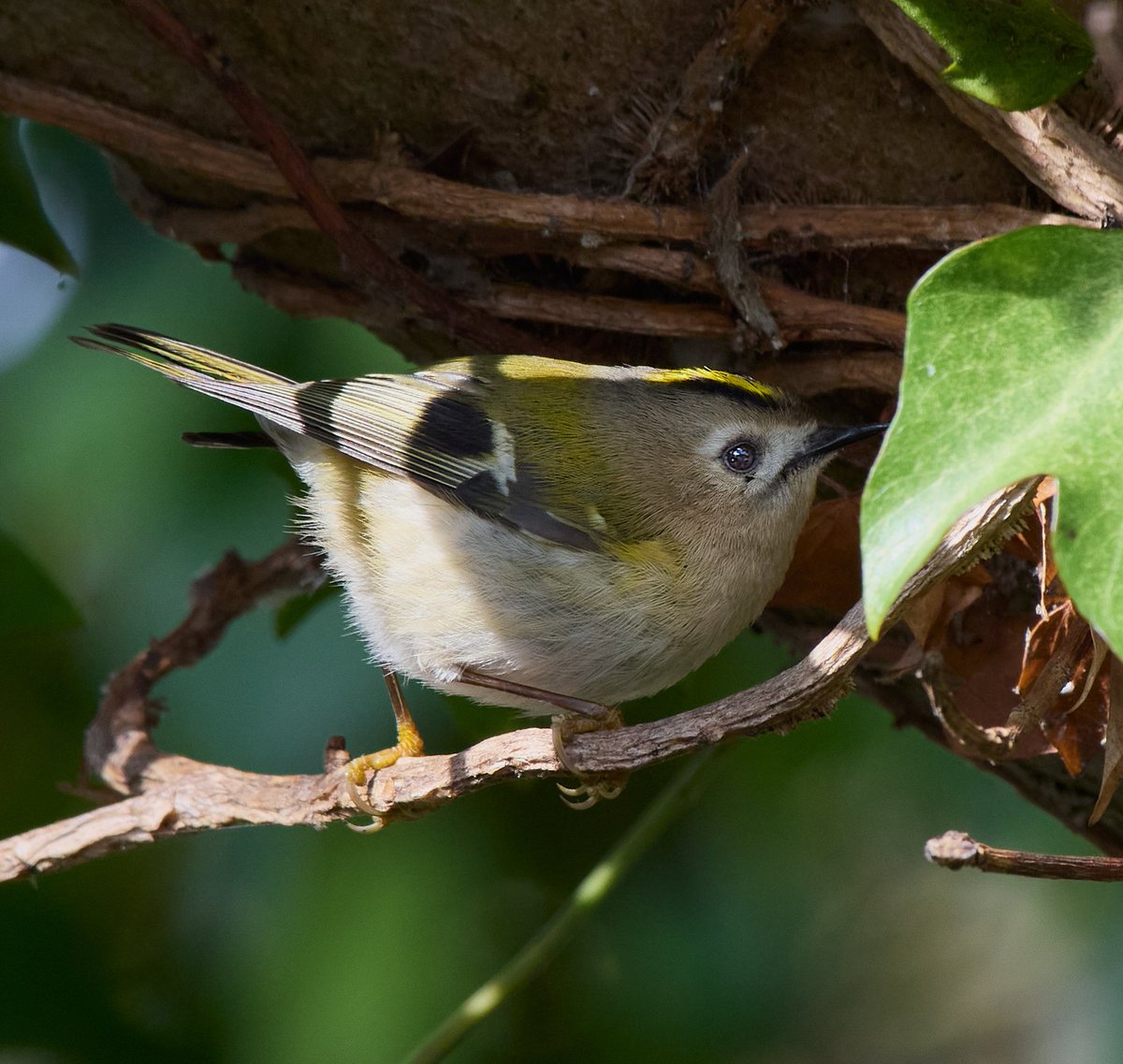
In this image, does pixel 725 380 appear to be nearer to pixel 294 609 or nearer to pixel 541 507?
pixel 541 507

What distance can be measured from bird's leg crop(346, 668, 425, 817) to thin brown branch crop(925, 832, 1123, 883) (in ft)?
2.41

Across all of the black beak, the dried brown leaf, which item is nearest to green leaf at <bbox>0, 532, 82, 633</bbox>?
the black beak

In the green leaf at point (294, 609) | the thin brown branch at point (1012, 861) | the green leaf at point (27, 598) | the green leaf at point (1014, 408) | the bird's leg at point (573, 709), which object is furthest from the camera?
the green leaf at point (294, 609)

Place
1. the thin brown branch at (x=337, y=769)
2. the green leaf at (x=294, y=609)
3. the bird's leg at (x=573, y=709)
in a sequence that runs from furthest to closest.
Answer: the green leaf at (x=294, y=609) → the bird's leg at (x=573, y=709) → the thin brown branch at (x=337, y=769)

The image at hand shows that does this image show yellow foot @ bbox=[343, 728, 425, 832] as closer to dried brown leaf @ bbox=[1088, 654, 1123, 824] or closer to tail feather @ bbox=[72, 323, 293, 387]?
tail feather @ bbox=[72, 323, 293, 387]

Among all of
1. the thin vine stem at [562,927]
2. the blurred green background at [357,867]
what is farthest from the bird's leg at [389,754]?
the thin vine stem at [562,927]

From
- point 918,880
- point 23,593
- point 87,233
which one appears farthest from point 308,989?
point 87,233

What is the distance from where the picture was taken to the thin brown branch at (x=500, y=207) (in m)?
1.49

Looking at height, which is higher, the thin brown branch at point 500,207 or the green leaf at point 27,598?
the thin brown branch at point 500,207

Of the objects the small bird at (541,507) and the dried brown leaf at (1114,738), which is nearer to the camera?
the dried brown leaf at (1114,738)

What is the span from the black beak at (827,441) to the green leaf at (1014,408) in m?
0.56

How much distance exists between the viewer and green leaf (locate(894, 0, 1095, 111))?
1.22 meters

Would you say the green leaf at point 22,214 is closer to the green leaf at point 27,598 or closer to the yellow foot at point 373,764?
the green leaf at point 27,598

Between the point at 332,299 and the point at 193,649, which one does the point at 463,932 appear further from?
the point at 332,299
